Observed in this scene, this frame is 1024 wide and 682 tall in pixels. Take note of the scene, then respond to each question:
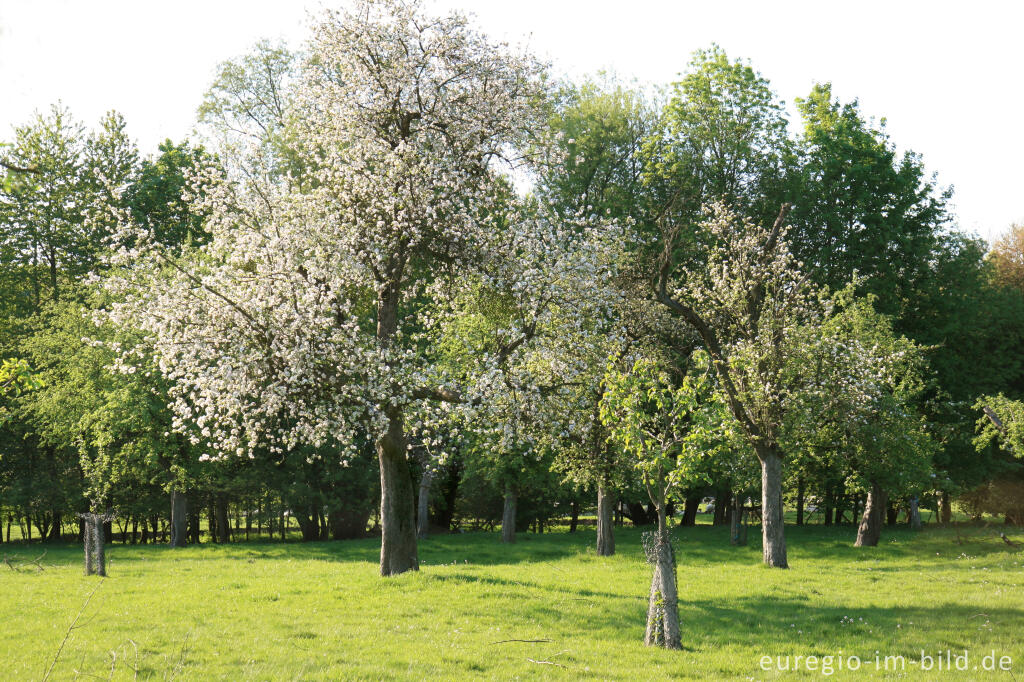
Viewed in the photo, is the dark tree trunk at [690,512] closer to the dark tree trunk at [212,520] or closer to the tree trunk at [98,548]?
the dark tree trunk at [212,520]

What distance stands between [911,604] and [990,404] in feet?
57.7

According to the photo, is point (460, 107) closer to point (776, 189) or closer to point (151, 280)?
point (151, 280)

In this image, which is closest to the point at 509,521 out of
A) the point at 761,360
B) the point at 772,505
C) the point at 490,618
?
the point at 772,505

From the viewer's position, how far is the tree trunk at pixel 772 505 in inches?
1103

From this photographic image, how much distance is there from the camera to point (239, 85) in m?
49.4

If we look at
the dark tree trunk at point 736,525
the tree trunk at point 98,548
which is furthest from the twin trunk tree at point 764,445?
the tree trunk at point 98,548

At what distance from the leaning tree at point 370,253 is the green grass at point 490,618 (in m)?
4.47

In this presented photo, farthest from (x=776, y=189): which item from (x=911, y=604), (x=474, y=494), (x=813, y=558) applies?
(x=911, y=604)

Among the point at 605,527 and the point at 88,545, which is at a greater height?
the point at 88,545

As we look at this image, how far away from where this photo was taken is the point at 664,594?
1534 centimetres

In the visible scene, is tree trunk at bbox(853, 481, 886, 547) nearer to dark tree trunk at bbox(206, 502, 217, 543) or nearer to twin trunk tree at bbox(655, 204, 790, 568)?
twin trunk tree at bbox(655, 204, 790, 568)

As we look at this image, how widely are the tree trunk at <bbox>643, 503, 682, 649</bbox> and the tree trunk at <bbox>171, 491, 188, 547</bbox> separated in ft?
104

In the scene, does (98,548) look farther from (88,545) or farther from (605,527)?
(605,527)

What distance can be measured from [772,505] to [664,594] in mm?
14330
